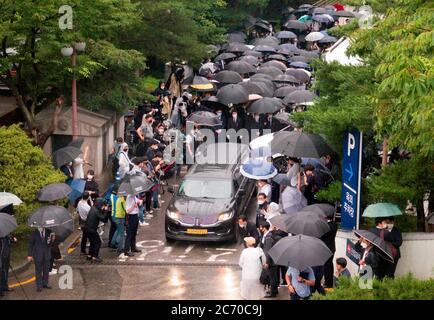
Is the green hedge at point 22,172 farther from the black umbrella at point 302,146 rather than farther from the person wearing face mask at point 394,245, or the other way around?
the person wearing face mask at point 394,245

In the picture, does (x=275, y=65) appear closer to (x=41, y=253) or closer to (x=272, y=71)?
(x=272, y=71)

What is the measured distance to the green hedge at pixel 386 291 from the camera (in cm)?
1127

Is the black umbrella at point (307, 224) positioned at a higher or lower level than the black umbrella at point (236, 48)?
lower

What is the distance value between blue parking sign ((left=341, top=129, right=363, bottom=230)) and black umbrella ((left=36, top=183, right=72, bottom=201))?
20.0ft

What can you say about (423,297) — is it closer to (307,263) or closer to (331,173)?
(307,263)

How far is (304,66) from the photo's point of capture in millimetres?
41656

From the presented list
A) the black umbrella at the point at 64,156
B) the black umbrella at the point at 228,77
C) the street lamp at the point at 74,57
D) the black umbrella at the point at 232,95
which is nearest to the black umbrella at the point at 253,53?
the black umbrella at the point at 228,77

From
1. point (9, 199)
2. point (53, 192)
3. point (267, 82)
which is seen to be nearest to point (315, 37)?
point (267, 82)

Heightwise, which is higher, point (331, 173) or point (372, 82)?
point (372, 82)

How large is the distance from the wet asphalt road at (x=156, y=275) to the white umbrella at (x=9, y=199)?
1628 millimetres

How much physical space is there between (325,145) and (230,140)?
29.4 ft

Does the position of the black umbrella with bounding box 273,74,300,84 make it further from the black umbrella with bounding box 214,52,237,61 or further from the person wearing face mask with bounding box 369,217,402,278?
the person wearing face mask with bounding box 369,217,402,278

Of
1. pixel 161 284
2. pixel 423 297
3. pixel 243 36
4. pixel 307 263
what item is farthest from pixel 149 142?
pixel 243 36

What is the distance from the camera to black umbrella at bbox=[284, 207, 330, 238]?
50.5ft
